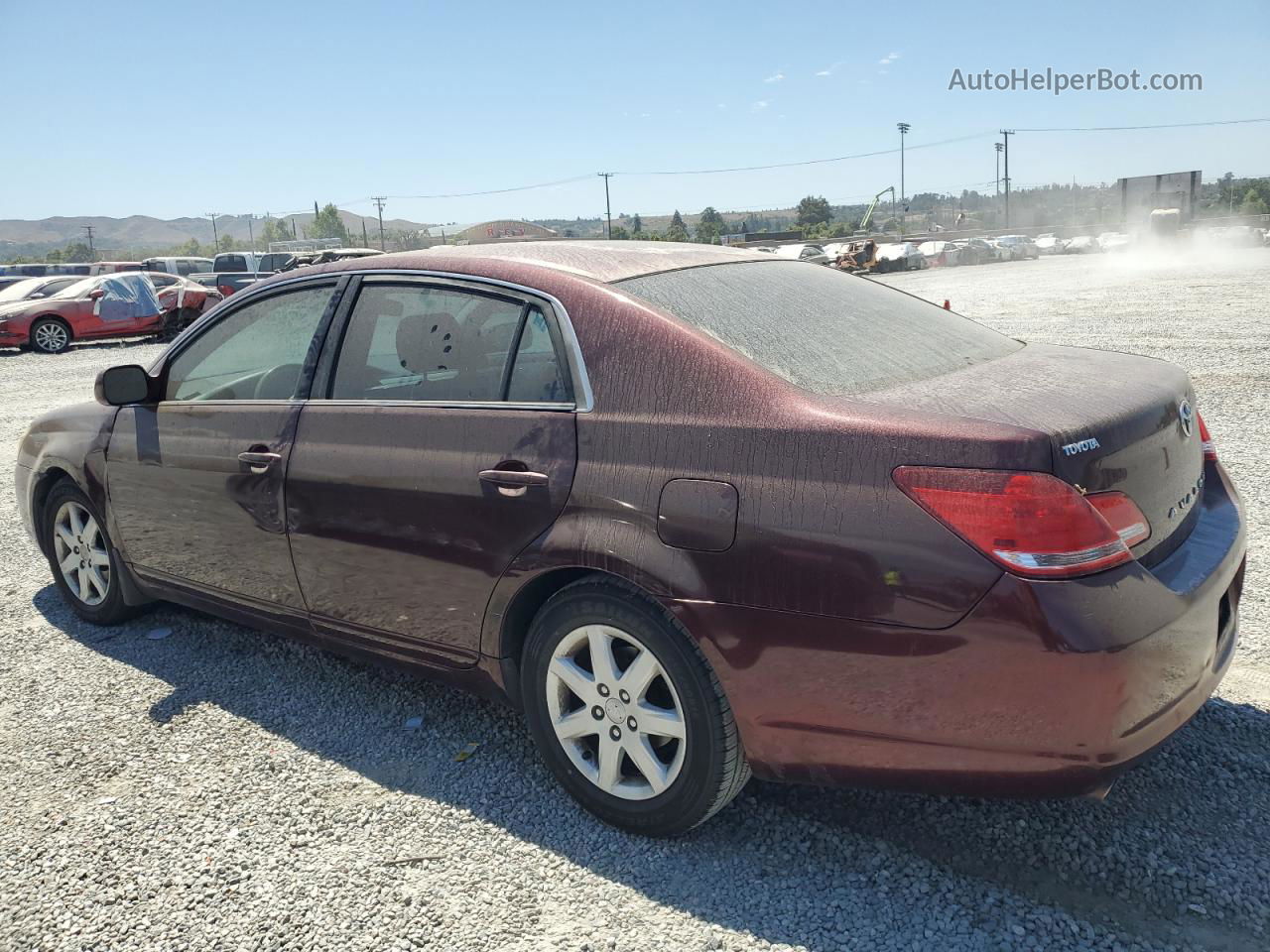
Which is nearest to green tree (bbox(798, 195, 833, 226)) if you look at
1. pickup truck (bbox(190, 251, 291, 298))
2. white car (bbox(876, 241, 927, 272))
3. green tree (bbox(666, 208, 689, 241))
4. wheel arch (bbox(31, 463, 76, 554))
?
green tree (bbox(666, 208, 689, 241))

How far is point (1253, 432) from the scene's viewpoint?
7.29 m

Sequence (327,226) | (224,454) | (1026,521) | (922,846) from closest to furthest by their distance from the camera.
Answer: (1026,521)
(922,846)
(224,454)
(327,226)

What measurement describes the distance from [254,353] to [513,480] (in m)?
1.60

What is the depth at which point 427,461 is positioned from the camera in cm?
303

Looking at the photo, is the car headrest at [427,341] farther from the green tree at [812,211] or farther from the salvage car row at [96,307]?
the green tree at [812,211]

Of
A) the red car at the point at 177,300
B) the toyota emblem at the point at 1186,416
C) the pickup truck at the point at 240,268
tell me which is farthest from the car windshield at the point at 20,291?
the toyota emblem at the point at 1186,416

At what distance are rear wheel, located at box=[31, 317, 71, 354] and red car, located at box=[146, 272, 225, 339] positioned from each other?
5.93 feet

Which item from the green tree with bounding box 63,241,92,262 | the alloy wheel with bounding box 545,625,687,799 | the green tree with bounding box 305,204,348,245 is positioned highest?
the green tree with bounding box 305,204,348,245

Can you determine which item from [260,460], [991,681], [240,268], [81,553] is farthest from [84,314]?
[991,681]

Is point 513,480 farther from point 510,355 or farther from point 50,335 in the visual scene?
point 50,335

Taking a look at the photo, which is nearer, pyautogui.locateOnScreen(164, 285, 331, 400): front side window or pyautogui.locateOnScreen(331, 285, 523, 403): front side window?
pyautogui.locateOnScreen(331, 285, 523, 403): front side window

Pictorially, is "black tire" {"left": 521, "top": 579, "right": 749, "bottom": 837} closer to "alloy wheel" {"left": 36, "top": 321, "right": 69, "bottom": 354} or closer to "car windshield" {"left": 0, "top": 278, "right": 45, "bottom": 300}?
"alloy wheel" {"left": 36, "top": 321, "right": 69, "bottom": 354}

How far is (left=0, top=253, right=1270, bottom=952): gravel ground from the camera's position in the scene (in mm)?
2412

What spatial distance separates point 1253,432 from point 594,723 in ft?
21.6
